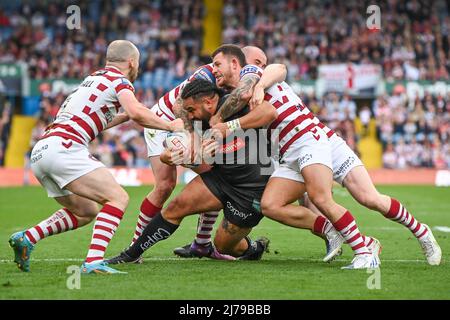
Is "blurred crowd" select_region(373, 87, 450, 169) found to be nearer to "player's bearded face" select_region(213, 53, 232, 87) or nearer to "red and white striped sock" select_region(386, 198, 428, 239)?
"red and white striped sock" select_region(386, 198, 428, 239)

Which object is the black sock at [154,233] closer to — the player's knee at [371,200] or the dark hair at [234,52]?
the dark hair at [234,52]

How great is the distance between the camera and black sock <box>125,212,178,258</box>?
8.36 meters

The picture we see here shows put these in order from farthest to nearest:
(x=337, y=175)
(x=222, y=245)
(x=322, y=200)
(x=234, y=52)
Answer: (x=222, y=245), (x=234, y=52), (x=337, y=175), (x=322, y=200)

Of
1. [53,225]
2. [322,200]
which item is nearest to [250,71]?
[322,200]

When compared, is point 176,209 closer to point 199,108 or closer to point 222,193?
point 222,193

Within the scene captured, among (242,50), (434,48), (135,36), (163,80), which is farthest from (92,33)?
(242,50)

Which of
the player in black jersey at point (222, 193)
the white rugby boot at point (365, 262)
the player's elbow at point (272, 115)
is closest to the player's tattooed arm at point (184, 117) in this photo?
the player in black jersey at point (222, 193)

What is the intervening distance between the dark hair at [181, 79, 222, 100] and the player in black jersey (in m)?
0.01

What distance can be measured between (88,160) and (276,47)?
24.0 m

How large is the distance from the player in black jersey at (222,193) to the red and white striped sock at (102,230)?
0.80 m

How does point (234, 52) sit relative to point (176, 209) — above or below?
above

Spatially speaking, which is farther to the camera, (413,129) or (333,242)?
(413,129)

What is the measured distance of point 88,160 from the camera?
7742 millimetres
